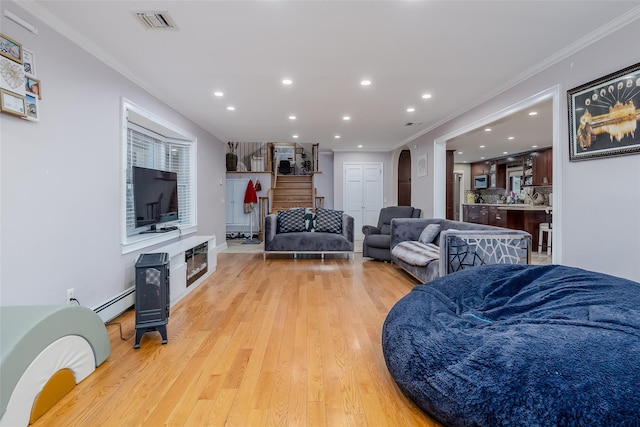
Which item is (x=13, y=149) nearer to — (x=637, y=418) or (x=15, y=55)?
(x=15, y=55)

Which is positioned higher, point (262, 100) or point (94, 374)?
point (262, 100)

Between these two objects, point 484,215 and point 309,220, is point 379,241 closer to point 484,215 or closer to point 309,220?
point 309,220

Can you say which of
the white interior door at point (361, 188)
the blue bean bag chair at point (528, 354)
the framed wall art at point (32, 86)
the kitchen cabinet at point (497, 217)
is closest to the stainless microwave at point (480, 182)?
the kitchen cabinet at point (497, 217)

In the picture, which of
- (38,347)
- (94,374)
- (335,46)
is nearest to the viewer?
(38,347)

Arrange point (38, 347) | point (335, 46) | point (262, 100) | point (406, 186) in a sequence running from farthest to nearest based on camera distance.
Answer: point (406, 186) → point (262, 100) → point (335, 46) → point (38, 347)

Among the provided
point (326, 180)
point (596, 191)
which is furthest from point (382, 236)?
point (326, 180)

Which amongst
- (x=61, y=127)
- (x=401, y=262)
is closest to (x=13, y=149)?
(x=61, y=127)

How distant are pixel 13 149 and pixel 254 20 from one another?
1.83m

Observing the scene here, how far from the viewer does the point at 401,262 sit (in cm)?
439

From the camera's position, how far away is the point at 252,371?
6.46 feet

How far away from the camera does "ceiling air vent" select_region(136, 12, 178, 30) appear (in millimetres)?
2213

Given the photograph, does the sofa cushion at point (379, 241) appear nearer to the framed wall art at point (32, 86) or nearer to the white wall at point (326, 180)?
the white wall at point (326, 180)

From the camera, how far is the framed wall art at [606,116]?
2.27 meters

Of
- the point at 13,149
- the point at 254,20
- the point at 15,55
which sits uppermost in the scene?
the point at 254,20
